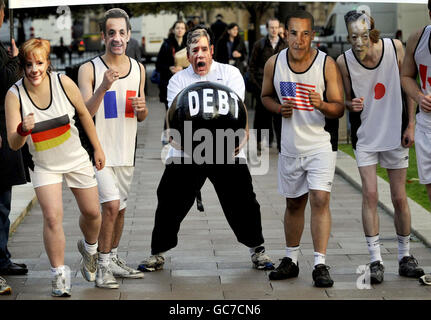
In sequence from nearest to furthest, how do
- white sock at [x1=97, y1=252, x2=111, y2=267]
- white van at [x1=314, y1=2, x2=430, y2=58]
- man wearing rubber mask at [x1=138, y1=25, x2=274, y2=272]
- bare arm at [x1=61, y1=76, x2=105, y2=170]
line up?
bare arm at [x1=61, y1=76, x2=105, y2=170]
white sock at [x1=97, y1=252, x2=111, y2=267]
man wearing rubber mask at [x1=138, y1=25, x2=274, y2=272]
white van at [x1=314, y1=2, x2=430, y2=58]

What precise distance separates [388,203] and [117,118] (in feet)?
13.1

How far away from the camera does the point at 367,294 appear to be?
6.44 meters

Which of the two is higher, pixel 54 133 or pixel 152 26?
pixel 54 133

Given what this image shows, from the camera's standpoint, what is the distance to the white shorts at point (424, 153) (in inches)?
267

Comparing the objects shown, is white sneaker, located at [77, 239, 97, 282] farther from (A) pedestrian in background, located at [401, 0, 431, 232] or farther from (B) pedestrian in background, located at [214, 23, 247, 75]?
(B) pedestrian in background, located at [214, 23, 247, 75]

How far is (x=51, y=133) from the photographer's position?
6367 millimetres

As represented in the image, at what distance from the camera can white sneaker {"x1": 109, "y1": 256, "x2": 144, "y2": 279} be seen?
7137mm

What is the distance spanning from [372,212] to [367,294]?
78 centimetres

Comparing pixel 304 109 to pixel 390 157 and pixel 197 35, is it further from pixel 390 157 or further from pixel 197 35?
pixel 197 35

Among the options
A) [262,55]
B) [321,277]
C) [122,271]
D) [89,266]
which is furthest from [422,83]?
[262,55]

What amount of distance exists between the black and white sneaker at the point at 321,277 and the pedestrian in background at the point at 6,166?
7.22ft

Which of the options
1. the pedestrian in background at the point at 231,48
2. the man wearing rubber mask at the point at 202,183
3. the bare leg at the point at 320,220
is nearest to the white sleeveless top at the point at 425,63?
the bare leg at the point at 320,220

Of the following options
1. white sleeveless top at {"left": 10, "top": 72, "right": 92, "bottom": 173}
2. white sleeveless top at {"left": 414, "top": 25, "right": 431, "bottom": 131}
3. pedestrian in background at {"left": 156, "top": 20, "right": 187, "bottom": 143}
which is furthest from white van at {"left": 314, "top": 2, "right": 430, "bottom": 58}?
white sleeveless top at {"left": 10, "top": 72, "right": 92, "bottom": 173}

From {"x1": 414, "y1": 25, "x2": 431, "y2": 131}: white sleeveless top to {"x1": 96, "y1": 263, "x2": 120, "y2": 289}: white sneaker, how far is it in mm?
2416
